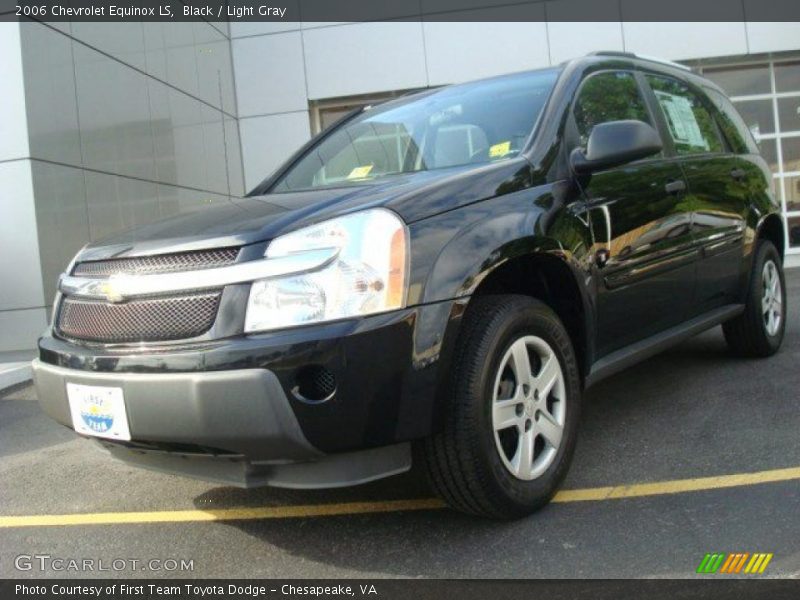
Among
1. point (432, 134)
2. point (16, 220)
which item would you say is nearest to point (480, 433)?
point (432, 134)

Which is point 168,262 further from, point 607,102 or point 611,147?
point 607,102

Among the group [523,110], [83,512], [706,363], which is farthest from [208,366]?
[706,363]

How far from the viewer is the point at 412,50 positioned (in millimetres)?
12789

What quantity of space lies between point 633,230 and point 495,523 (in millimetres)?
1467

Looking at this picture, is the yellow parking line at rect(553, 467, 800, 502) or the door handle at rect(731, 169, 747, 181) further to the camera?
the door handle at rect(731, 169, 747, 181)

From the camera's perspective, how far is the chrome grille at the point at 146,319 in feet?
7.71

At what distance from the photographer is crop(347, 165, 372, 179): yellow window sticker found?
11.0ft

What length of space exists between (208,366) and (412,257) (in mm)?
710

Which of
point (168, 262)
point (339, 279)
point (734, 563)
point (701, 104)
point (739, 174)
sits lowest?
point (734, 563)

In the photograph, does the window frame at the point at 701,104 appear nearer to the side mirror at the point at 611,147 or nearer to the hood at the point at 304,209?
the side mirror at the point at 611,147

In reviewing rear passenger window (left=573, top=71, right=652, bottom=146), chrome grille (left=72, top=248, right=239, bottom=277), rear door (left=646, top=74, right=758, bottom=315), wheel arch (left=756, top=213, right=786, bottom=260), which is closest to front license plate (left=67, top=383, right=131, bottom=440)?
chrome grille (left=72, top=248, right=239, bottom=277)

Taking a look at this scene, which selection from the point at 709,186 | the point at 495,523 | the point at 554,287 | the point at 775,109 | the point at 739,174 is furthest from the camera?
the point at 775,109

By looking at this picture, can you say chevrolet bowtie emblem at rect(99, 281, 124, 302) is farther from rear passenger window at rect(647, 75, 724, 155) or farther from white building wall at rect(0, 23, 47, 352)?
white building wall at rect(0, 23, 47, 352)

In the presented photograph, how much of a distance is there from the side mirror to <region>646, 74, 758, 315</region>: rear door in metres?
0.75
